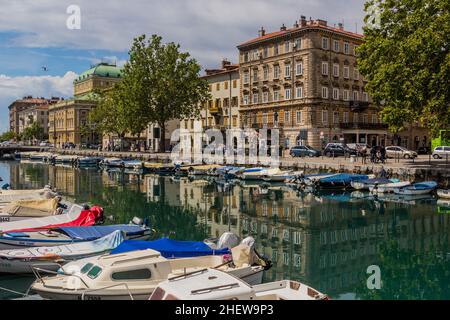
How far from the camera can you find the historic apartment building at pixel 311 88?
257ft

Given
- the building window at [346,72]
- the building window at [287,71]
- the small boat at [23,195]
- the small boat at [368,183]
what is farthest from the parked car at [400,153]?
the small boat at [23,195]

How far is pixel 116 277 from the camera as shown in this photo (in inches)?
570

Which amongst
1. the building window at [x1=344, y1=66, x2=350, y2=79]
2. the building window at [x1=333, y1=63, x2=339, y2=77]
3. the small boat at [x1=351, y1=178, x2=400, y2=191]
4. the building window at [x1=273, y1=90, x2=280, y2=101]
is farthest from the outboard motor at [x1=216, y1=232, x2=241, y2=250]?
the building window at [x1=344, y1=66, x2=350, y2=79]

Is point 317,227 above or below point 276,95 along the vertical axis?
below

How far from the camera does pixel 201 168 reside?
6638cm

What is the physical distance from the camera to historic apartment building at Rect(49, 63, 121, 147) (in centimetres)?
16300

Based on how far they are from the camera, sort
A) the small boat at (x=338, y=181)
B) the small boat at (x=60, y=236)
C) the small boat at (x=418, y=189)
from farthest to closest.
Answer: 1. the small boat at (x=338, y=181)
2. the small boat at (x=418, y=189)
3. the small boat at (x=60, y=236)

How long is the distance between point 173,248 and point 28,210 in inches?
578

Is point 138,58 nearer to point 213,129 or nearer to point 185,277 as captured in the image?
point 213,129

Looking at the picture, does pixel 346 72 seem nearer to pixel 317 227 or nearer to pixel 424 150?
pixel 424 150

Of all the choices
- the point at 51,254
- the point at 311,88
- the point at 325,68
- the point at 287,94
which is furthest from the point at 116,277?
the point at 287,94

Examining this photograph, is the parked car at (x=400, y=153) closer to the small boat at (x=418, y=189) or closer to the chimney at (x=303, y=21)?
the small boat at (x=418, y=189)

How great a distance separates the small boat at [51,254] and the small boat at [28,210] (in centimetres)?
933

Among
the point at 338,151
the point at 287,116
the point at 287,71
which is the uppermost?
the point at 287,71
